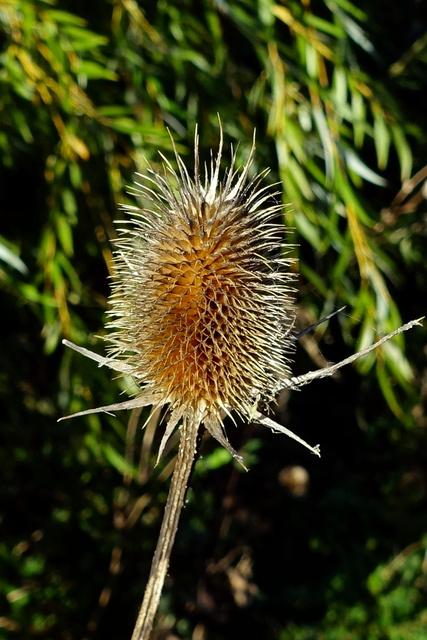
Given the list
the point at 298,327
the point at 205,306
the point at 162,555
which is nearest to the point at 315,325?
the point at 205,306

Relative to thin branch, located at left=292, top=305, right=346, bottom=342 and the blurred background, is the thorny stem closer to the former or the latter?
thin branch, located at left=292, top=305, right=346, bottom=342

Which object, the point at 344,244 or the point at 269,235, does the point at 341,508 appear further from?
the point at 269,235

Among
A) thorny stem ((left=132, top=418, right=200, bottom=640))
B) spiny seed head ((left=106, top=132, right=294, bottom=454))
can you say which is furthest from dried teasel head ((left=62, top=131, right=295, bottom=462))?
thorny stem ((left=132, top=418, right=200, bottom=640))

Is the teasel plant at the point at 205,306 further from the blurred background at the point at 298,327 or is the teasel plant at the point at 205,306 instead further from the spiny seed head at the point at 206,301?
the blurred background at the point at 298,327

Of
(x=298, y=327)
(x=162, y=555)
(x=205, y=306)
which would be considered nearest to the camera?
(x=162, y=555)

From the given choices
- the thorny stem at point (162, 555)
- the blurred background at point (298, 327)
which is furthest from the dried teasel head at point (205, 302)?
the blurred background at point (298, 327)

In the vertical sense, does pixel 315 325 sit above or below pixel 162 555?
above

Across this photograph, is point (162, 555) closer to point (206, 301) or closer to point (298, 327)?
point (206, 301)
